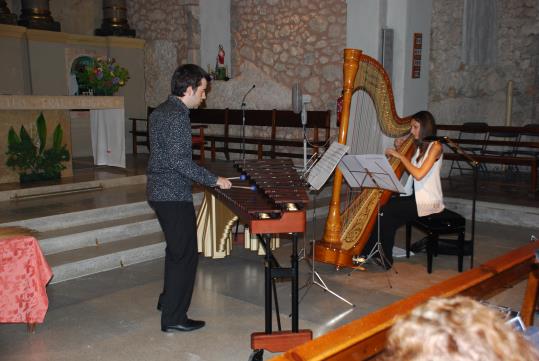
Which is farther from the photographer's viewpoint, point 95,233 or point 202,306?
point 95,233

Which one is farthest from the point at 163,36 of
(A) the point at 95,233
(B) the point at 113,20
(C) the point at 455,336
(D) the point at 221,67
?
(C) the point at 455,336

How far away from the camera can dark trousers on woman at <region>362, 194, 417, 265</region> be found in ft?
15.4

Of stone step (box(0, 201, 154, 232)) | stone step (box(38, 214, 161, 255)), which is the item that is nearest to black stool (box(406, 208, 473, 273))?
stone step (box(38, 214, 161, 255))

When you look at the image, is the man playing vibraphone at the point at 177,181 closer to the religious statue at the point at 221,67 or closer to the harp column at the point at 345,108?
the harp column at the point at 345,108

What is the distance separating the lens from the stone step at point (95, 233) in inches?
192

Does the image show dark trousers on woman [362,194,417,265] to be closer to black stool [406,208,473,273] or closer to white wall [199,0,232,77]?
black stool [406,208,473,273]

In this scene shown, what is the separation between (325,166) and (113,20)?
7.86 meters

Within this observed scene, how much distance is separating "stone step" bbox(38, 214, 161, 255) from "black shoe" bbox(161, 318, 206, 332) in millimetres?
1838

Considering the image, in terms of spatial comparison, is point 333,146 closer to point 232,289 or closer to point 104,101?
point 232,289

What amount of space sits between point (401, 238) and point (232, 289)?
90.5 inches

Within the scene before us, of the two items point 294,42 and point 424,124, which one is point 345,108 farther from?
point 294,42

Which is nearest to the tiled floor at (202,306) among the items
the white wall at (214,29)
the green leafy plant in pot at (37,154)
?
the green leafy plant in pot at (37,154)

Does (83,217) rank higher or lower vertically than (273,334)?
higher

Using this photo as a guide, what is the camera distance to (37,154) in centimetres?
665
